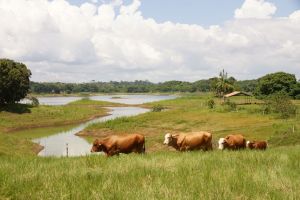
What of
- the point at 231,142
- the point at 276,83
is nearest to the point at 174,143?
the point at 231,142

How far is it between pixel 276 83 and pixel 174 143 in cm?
9435

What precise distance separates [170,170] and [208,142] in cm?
1567

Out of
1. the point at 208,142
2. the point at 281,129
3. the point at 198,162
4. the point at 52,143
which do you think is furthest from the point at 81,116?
the point at 198,162

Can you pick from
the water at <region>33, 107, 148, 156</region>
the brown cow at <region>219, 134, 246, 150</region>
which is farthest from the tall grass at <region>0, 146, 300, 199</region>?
the water at <region>33, 107, 148, 156</region>

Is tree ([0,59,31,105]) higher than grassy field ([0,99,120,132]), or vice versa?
tree ([0,59,31,105])

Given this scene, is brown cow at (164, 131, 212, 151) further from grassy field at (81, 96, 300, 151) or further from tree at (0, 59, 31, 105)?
tree at (0, 59, 31, 105)

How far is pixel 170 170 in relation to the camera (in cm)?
1000

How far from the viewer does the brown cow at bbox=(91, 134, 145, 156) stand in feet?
73.3

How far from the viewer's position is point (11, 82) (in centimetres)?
8406

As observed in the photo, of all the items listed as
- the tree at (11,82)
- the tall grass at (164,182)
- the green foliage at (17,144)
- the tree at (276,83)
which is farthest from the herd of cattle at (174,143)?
the tree at (276,83)

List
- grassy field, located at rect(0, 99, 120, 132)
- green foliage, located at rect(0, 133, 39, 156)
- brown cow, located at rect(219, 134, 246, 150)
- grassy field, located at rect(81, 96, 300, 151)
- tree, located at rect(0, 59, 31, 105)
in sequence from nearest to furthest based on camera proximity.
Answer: brown cow, located at rect(219, 134, 246, 150) → green foliage, located at rect(0, 133, 39, 156) → grassy field, located at rect(81, 96, 300, 151) → grassy field, located at rect(0, 99, 120, 132) → tree, located at rect(0, 59, 31, 105)

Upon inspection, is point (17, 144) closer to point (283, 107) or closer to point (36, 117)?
point (36, 117)

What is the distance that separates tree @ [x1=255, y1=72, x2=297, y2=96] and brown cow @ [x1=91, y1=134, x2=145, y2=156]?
95.4 meters

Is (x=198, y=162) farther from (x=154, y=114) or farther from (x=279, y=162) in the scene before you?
(x=154, y=114)
